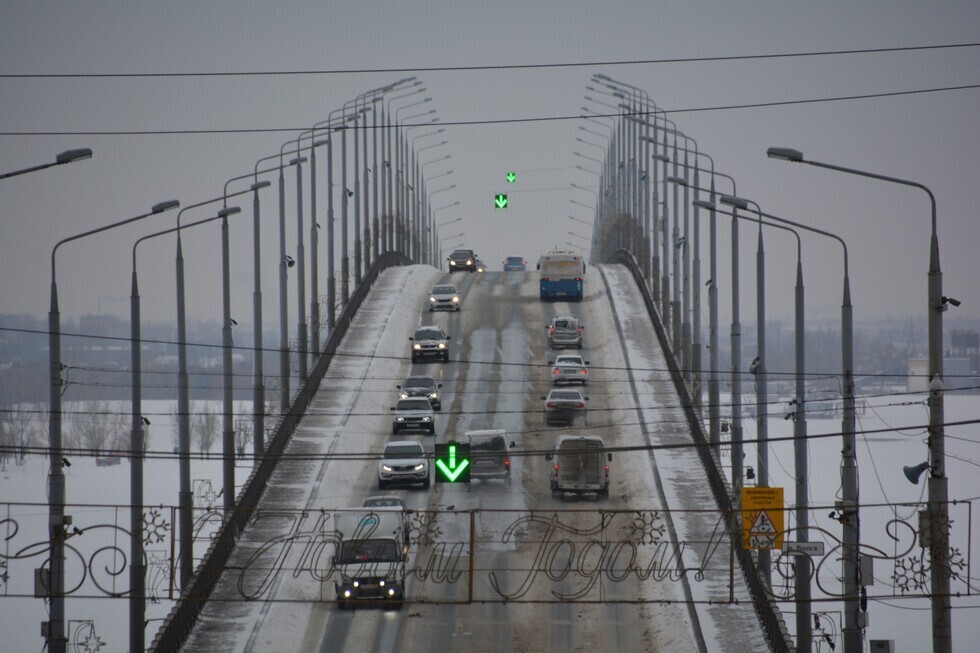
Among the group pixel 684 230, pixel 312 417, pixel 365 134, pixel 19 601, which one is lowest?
pixel 19 601

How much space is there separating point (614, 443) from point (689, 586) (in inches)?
724

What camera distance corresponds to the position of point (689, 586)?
44.1 m

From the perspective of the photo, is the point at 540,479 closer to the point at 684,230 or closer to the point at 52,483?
the point at 684,230

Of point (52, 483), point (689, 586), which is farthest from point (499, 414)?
point (52, 483)

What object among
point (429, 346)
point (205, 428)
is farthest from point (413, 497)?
point (205, 428)

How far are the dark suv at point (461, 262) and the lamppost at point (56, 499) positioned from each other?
99.8 meters

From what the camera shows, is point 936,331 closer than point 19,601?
Yes

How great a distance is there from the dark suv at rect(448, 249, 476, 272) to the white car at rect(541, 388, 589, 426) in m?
66.2

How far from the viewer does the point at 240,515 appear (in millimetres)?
48656

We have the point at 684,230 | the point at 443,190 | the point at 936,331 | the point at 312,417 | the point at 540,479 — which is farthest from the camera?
the point at 443,190

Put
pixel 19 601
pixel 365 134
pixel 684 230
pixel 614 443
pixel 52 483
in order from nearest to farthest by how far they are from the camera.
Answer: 1. pixel 52 483
2. pixel 614 443
3. pixel 684 230
4. pixel 19 601
5. pixel 365 134

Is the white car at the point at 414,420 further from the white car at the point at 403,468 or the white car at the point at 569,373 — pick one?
the white car at the point at 569,373

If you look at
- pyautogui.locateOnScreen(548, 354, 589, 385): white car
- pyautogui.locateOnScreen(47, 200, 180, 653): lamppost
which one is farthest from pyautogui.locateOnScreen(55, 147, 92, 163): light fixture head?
pyautogui.locateOnScreen(548, 354, 589, 385): white car

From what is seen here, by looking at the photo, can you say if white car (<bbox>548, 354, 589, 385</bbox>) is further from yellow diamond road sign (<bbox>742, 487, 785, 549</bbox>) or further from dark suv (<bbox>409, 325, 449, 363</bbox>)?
yellow diamond road sign (<bbox>742, 487, 785, 549</bbox>)
